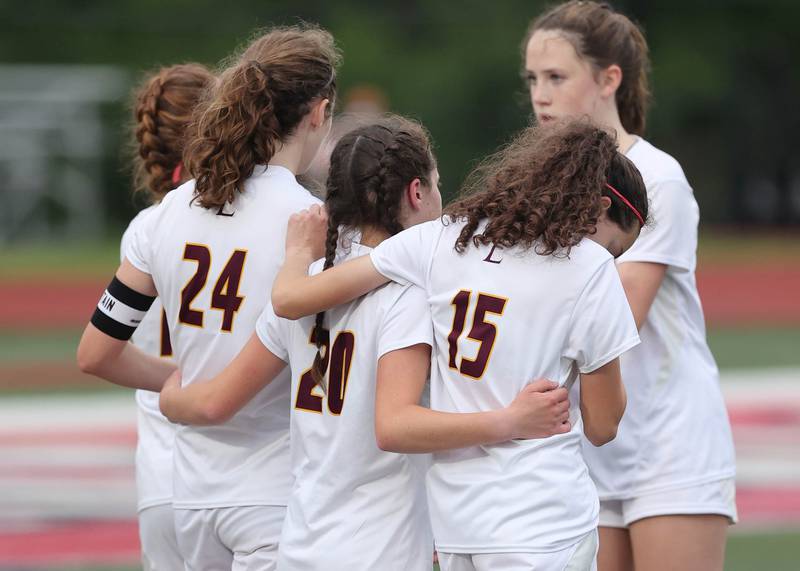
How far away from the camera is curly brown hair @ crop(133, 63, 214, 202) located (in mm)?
3535

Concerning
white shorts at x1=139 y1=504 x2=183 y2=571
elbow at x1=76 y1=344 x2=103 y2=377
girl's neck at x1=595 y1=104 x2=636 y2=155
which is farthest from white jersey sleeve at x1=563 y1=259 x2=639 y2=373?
white shorts at x1=139 y1=504 x2=183 y2=571

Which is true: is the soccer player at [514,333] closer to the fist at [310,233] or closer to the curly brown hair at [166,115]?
the fist at [310,233]

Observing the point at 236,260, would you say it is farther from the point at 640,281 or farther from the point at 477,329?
the point at 640,281

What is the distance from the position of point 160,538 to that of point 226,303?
80 centimetres

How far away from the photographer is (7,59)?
2738cm

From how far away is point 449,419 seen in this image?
8.34ft

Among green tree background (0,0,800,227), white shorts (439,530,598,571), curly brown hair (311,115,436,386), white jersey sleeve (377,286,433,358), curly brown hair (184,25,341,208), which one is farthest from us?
green tree background (0,0,800,227)

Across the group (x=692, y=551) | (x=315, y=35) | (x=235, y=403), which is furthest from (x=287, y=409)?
(x=692, y=551)

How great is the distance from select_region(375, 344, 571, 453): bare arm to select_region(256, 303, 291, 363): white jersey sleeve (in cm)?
33

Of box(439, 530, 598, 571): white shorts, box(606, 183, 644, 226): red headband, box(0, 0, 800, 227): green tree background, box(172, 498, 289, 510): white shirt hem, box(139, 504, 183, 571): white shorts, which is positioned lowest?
box(139, 504, 183, 571): white shorts

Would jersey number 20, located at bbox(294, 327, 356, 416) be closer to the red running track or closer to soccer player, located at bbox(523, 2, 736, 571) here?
soccer player, located at bbox(523, 2, 736, 571)

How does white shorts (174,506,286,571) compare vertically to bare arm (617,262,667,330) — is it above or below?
below

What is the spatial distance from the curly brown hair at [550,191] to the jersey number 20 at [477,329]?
111mm

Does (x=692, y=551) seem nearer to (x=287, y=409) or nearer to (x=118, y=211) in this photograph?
(x=287, y=409)
